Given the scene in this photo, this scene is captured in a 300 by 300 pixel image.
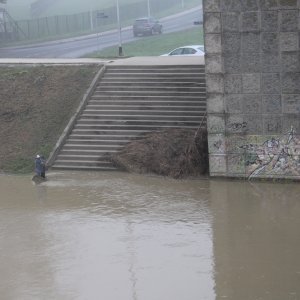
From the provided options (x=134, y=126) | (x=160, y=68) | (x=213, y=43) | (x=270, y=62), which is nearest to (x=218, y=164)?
(x=270, y=62)

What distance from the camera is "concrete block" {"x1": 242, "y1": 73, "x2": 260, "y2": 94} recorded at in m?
20.8

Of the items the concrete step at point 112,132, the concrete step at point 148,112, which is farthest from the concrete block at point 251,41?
the concrete step at point 112,132

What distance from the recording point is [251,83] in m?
20.9

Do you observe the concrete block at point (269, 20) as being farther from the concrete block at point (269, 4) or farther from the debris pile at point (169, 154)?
the debris pile at point (169, 154)

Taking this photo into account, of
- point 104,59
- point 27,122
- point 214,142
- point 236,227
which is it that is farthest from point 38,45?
point 236,227

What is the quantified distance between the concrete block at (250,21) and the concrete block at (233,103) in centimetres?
214

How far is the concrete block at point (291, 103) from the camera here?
67.6 feet

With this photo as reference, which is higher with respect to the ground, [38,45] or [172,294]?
[38,45]

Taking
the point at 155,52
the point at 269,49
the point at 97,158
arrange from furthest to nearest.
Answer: the point at 155,52, the point at 97,158, the point at 269,49

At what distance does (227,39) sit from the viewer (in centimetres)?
2081

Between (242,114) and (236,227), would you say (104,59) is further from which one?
(236,227)

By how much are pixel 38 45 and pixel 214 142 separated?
30.7 m

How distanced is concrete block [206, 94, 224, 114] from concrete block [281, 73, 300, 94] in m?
2.02

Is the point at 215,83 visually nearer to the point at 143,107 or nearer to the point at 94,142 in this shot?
the point at 143,107
